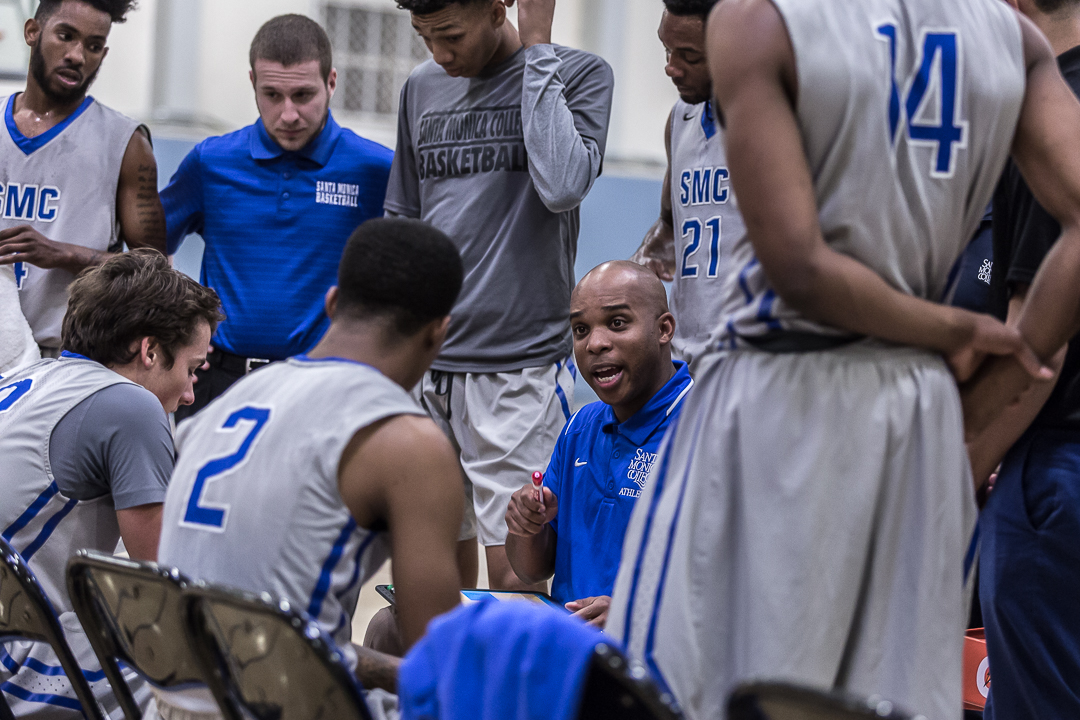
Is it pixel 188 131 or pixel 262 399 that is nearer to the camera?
pixel 262 399

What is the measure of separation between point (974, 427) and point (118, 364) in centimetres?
188

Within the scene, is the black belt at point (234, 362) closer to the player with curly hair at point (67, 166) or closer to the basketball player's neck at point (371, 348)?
the player with curly hair at point (67, 166)

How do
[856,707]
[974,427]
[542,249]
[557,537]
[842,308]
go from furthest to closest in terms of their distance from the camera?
[542,249] < [557,537] < [974,427] < [842,308] < [856,707]

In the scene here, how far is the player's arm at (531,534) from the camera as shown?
282 cm

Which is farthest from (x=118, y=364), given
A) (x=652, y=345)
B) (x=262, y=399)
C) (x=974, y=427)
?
(x=974, y=427)

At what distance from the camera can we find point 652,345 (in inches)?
118

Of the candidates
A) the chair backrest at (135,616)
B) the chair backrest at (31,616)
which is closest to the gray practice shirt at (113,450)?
the chair backrest at (31,616)

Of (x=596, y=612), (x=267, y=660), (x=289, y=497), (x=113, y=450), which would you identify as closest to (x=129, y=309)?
(x=113, y=450)

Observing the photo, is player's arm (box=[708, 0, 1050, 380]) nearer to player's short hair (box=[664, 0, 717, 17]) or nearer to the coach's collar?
player's short hair (box=[664, 0, 717, 17])

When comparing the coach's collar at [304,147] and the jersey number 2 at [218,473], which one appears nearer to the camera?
the jersey number 2 at [218,473]

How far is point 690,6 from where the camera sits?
2.85 metres

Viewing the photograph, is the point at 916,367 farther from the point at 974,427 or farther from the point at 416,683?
the point at 416,683

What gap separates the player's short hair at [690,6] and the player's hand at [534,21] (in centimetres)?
66

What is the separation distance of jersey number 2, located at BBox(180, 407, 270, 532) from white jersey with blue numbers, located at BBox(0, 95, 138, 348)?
7.29 ft
